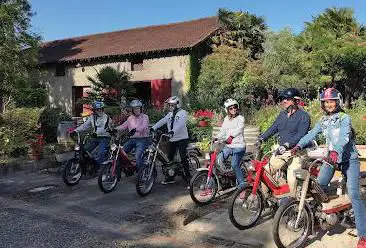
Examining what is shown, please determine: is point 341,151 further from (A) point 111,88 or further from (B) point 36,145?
(A) point 111,88

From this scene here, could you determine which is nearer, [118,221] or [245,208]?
[245,208]

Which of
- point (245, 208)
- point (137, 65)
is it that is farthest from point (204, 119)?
point (137, 65)

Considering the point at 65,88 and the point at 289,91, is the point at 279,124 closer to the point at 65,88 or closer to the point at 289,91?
the point at 289,91

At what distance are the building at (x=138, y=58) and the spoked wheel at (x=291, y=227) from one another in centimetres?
1750

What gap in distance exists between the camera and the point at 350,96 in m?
24.5

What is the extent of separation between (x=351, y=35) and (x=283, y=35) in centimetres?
373

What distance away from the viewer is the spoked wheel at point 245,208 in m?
6.04

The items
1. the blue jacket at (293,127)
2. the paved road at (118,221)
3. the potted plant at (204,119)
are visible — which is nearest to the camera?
the paved road at (118,221)

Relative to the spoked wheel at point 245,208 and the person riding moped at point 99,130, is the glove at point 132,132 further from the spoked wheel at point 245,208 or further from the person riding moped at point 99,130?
the spoked wheel at point 245,208

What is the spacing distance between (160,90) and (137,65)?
7.30ft

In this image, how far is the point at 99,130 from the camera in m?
9.97

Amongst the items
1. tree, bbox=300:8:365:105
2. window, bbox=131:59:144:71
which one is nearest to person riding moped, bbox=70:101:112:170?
tree, bbox=300:8:365:105

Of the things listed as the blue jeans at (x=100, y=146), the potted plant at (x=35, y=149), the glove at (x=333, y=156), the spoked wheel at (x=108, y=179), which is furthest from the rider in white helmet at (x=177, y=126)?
the potted plant at (x=35, y=149)

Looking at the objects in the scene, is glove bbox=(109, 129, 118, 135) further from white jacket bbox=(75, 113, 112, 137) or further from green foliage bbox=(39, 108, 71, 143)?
green foliage bbox=(39, 108, 71, 143)
